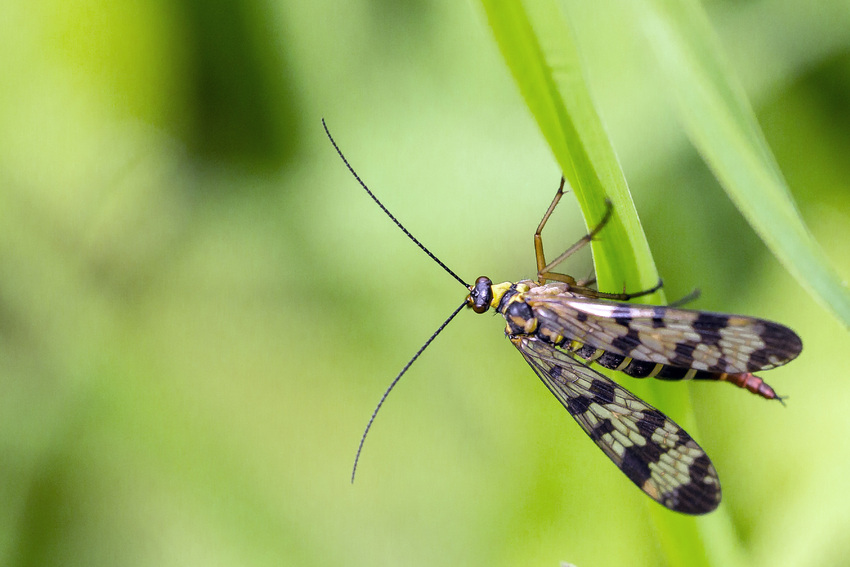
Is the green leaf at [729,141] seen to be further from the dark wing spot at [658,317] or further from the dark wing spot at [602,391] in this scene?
the dark wing spot at [602,391]

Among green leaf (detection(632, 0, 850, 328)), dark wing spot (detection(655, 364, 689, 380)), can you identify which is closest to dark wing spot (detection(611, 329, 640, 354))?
dark wing spot (detection(655, 364, 689, 380))

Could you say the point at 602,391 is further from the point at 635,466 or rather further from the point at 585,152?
the point at 585,152

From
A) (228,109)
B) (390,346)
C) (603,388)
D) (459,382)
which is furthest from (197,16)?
(603,388)

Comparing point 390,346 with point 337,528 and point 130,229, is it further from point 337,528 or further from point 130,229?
point 130,229

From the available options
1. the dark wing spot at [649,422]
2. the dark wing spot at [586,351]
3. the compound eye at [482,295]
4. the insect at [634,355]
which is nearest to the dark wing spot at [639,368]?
the insect at [634,355]

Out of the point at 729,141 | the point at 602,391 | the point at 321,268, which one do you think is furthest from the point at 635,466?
the point at 321,268

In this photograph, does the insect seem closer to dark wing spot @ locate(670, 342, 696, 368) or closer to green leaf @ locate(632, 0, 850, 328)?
dark wing spot @ locate(670, 342, 696, 368)

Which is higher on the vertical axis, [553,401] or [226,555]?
[553,401]

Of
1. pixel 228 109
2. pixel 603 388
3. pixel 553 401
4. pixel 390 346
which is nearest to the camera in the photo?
pixel 603 388
